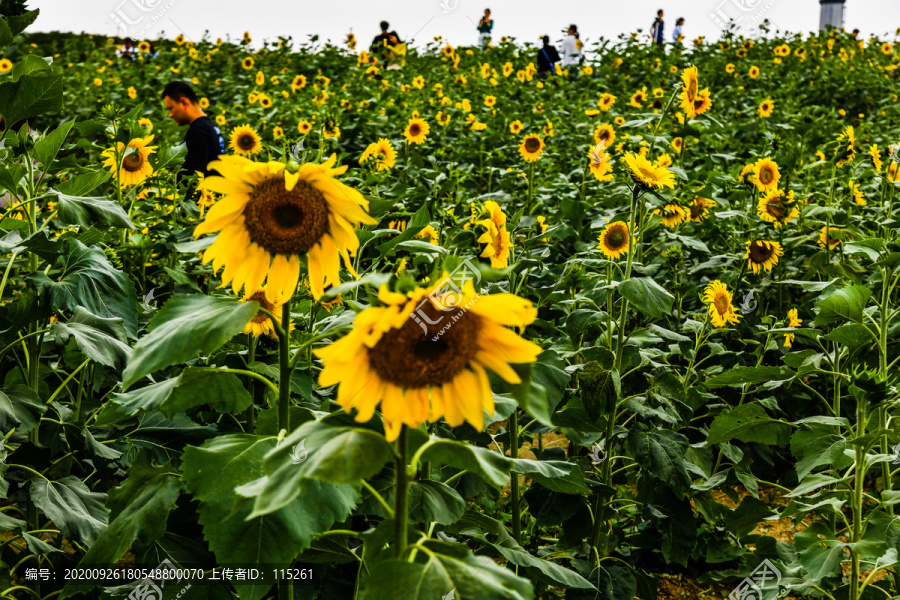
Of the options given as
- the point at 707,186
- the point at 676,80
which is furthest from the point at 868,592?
the point at 676,80

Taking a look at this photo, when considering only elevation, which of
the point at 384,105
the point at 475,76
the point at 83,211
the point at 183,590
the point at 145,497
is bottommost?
the point at 183,590

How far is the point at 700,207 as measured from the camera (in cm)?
449

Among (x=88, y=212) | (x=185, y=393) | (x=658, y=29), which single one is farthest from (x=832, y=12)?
(x=185, y=393)

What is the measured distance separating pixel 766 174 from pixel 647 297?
2.52 meters

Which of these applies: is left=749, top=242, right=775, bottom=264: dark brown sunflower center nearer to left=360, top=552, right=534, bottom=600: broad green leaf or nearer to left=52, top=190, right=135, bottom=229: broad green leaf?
left=52, top=190, right=135, bottom=229: broad green leaf

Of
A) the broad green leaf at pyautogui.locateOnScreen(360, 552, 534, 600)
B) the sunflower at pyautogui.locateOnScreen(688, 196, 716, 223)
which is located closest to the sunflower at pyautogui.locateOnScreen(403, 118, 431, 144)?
the sunflower at pyautogui.locateOnScreen(688, 196, 716, 223)

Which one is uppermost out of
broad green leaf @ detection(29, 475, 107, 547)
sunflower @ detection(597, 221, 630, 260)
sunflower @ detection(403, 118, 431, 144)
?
sunflower @ detection(403, 118, 431, 144)

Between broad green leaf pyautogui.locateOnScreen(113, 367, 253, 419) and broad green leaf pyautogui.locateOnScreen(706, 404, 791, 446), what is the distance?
141cm

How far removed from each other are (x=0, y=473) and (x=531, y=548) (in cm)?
177

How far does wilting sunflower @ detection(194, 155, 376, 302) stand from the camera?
1.23 metres

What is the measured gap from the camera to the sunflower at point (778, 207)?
4.18 m

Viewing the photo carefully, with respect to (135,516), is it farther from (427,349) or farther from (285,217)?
(427,349)

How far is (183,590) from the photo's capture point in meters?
1.48

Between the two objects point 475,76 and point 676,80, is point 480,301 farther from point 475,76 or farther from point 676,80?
point 676,80
